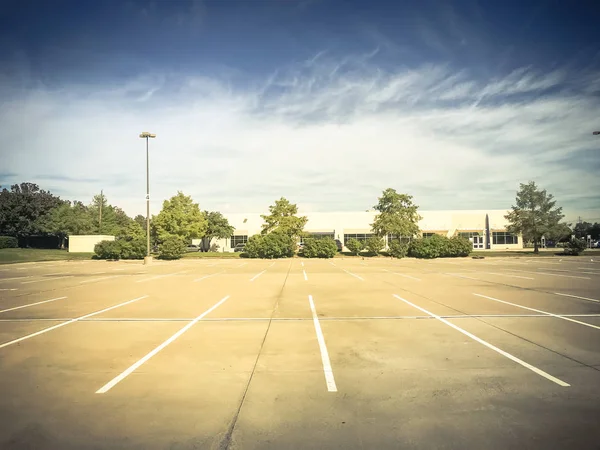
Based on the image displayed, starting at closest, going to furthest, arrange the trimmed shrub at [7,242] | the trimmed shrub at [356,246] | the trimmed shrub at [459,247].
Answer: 1. the trimmed shrub at [459,247]
2. the trimmed shrub at [356,246]
3. the trimmed shrub at [7,242]

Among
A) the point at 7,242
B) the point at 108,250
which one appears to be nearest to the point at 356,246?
the point at 108,250

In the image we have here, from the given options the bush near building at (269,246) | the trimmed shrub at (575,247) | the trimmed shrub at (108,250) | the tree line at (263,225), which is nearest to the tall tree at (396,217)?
the tree line at (263,225)

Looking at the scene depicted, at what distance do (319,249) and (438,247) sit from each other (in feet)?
44.0

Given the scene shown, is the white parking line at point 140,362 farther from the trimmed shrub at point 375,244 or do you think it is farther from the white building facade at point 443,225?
the white building facade at point 443,225

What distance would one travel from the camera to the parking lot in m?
3.69

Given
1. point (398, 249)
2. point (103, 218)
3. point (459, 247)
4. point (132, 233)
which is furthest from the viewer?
point (103, 218)

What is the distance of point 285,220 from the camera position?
4397 cm

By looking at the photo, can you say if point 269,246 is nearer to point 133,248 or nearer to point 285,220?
point 285,220

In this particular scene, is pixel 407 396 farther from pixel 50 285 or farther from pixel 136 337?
pixel 50 285

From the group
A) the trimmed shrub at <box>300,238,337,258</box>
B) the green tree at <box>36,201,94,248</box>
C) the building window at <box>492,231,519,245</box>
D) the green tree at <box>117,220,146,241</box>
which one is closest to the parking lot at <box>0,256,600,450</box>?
the trimmed shrub at <box>300,238,337,258</box>

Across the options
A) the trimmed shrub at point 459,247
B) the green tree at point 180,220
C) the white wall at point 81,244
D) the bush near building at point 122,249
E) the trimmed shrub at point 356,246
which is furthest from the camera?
the white wall at point 81,244

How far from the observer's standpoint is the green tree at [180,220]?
1772 inches

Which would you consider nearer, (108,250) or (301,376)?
(301,376)

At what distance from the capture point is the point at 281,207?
1780 inches
